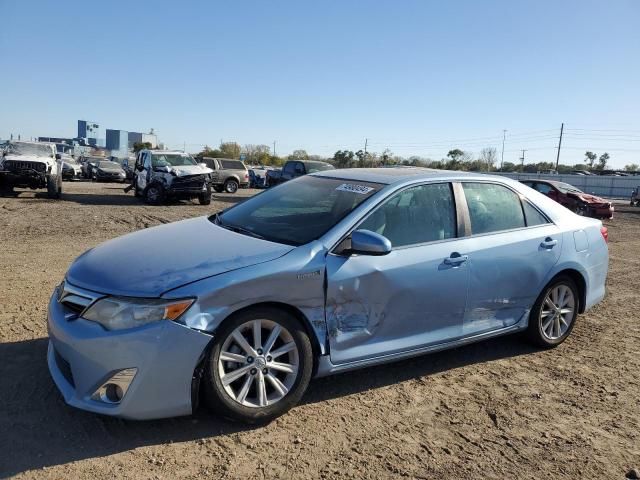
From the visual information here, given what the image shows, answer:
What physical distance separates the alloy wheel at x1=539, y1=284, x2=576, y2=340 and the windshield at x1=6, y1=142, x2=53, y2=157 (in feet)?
60.6

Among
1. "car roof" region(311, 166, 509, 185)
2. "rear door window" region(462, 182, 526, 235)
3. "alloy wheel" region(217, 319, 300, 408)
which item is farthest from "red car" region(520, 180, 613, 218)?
"alloy wheel" region(217, 319, 300, 408)

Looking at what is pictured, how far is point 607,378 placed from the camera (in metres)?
4.21

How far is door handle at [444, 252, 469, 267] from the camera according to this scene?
3.86 m

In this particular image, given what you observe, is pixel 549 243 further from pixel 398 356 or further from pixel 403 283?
pixel 398 356

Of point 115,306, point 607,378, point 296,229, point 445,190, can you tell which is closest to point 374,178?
point 445,190

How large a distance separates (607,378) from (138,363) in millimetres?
3614

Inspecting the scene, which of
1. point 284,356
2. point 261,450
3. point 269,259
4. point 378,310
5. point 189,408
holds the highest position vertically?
point 269,259

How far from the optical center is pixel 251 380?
313 cm

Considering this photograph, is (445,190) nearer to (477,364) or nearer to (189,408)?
(477,364)

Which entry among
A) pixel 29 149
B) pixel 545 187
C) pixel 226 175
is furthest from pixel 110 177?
pixel 545 187

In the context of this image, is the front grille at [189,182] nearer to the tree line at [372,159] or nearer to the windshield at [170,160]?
the windshield at [170,160]

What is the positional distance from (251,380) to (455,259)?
1765mm

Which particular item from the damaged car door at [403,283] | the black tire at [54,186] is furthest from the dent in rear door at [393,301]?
the black tire at [54,186]

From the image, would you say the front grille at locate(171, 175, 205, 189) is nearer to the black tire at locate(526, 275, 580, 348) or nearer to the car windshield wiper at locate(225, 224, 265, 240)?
the car windshield wiper at locate(225, 224, 265, 240)
